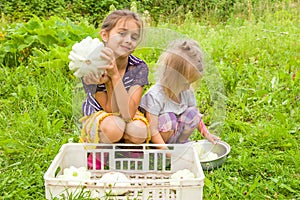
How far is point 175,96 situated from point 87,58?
0.53 metres

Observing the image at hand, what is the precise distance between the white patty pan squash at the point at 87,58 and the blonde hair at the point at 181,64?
1.14ft

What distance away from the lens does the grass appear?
7.82 feet

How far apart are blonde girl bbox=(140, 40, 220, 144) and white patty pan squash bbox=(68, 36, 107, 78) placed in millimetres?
359

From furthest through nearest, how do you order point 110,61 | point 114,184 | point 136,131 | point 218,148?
1. point 218,148
2. point 136,131
3. point 110,61
4. point 114,184

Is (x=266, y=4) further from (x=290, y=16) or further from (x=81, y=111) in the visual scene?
(x=81, y=111)

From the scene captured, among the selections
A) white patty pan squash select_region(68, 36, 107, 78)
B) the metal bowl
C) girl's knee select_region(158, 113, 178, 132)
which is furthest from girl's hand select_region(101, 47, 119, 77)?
the metal bowl

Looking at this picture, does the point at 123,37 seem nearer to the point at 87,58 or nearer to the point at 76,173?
the point at 87,58

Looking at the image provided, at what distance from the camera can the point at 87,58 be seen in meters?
2.11

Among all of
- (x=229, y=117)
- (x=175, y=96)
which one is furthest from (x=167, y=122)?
(x=229, y=117)

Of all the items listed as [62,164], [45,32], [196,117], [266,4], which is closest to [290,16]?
[266,4]

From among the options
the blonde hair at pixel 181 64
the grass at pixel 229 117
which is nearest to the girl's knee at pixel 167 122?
the blonde hair at pixel 181 64

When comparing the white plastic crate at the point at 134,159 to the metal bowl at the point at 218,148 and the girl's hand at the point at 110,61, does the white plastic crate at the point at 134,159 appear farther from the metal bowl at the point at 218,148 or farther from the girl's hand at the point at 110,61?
the girl's hand at the point at 110,61

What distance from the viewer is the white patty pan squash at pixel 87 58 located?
6.94 ft

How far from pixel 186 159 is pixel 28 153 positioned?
840mm
